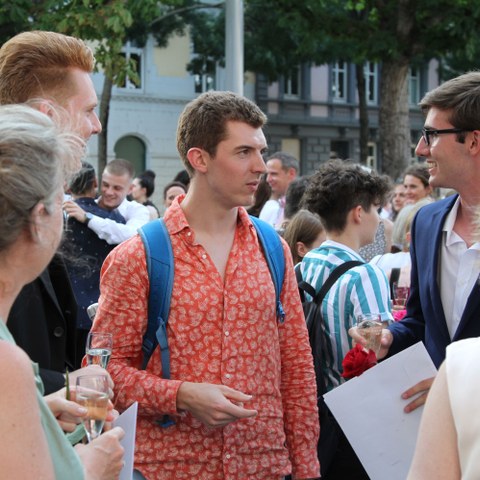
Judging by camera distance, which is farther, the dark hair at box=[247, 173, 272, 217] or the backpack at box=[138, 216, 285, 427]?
the dark hair at box=[247, 173, 272, 217]

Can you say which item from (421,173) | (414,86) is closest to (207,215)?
(421,173)

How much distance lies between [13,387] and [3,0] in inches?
498

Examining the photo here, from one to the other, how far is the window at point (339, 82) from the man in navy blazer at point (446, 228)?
36304mm

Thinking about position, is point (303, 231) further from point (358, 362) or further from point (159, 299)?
point (159, 299)

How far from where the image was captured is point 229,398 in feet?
10.2

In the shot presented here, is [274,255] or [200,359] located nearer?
[200,359]

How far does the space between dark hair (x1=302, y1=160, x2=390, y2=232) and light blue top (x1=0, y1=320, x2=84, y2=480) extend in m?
2.64

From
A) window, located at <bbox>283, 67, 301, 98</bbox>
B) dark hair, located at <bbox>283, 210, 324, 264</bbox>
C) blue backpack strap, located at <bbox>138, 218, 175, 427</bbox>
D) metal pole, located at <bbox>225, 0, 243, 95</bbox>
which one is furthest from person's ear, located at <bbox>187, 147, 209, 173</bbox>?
window, located at <bbox>283, 67, 301, 98</bbox>

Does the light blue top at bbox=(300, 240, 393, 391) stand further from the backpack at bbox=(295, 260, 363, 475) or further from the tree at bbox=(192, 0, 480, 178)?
the tree at bbox=(192, 0, 480, 178)

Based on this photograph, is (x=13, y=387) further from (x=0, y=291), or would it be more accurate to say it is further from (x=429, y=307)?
(x=429, y=307)

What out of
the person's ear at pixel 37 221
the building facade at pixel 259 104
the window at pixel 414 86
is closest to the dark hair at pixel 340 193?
the person's ear at pixel 37 221

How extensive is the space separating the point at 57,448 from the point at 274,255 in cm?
164

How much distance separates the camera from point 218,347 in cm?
329

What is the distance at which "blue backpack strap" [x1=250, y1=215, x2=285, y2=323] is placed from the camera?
3.47 meters
